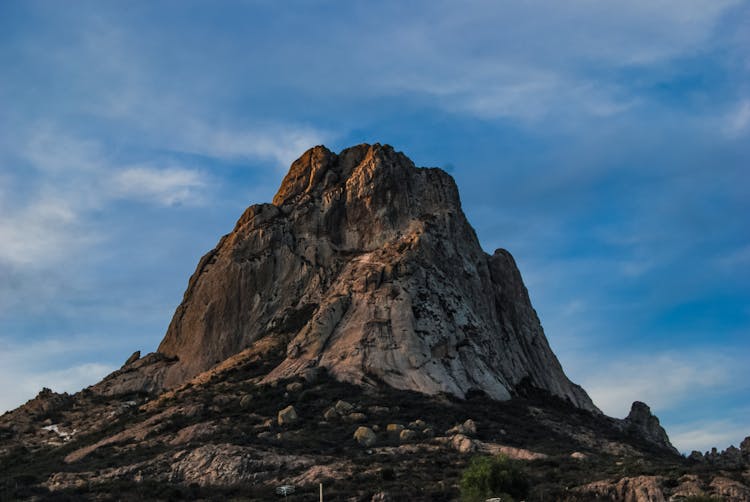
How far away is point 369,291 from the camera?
11219 centimetres

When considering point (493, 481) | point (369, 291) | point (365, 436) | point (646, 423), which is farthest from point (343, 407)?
point (646, 423)

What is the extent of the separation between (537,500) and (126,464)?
37.2 m

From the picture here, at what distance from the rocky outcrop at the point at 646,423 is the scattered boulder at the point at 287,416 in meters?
61.9

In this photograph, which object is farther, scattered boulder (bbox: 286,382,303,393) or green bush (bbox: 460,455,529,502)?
scattered boulder (bbox: 286,382,303,393)

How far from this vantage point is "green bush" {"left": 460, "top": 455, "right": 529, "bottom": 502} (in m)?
56.4

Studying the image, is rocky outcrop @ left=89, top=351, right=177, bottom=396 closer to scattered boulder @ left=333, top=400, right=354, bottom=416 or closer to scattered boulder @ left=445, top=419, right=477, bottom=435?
scattered boulder @ left=333, top=400, right=354, bottom=416

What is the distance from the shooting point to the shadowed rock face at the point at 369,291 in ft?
345

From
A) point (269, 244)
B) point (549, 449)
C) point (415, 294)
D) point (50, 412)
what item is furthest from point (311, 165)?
point (549, 449)

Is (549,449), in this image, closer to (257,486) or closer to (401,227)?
(257,486)

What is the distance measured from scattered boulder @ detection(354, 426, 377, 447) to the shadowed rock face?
19.1 m

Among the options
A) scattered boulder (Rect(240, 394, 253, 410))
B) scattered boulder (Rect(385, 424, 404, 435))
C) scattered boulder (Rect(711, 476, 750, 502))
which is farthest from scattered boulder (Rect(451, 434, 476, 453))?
scattered boulder (Rect(240, 394, 253, 410))

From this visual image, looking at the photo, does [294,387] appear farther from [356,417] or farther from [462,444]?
[462,444]

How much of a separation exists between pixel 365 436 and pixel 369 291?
35584mm

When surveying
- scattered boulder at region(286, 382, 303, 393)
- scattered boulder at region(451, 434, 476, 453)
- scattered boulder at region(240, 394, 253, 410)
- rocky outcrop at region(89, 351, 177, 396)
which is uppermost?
rocky outcrop at region(89, 351, 177, 396)
